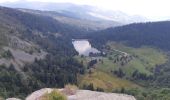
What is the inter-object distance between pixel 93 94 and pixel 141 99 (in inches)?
4327

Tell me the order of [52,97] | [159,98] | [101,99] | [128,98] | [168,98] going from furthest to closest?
1. [159,98]
2. [168,98]
3. [128,98]
4. [101,99]
5. [52,97]

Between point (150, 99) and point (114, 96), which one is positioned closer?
point (114, 96)

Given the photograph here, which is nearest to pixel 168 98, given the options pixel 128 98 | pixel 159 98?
pixel 159 98

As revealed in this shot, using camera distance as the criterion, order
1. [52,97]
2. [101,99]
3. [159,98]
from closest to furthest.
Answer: [52,97] → [101,99] → [159,98]

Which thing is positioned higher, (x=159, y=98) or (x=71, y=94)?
(x=71, y=94)

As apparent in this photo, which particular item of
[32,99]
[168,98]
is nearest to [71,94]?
[32,99]

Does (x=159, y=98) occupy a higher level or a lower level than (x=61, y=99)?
lower

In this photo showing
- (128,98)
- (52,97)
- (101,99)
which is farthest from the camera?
(128,98)

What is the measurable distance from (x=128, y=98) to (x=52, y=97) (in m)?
14.0

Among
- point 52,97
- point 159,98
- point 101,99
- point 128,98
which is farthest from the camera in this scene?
point 159,98

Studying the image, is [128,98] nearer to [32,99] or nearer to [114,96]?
[114,96]

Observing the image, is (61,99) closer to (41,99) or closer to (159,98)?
(41,99)

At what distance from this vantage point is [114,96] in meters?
63.0

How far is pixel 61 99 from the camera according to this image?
2222 inches
